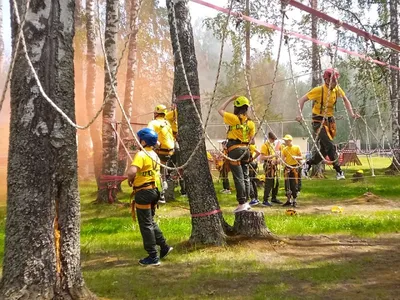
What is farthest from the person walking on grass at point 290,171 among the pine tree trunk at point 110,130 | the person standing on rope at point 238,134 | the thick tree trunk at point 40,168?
the thick tree trunk at point 40,168

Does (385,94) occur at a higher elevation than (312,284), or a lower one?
higher

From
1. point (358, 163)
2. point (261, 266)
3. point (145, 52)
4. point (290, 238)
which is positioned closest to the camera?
point (261, 266)

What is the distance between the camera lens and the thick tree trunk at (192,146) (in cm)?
626

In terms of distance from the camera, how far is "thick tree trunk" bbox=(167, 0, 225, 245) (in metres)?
6.26

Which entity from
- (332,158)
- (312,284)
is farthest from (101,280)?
(332,158)

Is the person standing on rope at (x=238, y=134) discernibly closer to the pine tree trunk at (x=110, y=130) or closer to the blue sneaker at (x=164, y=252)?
the blue sneaker at (x=164, y=252)

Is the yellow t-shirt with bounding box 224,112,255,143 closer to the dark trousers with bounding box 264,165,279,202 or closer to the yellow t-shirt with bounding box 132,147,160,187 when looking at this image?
the yellow t-shirt with bounding box 132,147,160,187

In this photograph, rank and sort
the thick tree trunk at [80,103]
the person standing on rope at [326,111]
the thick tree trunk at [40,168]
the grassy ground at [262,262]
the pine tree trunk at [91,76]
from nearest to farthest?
1. the thick tree trunk at [40,168]
2. the grassy ground at [262,262]
3. the person standing on rope at [326,111]
4. the pine tree trunk at [91,76]
5. the thick tree trunk at [80,103]

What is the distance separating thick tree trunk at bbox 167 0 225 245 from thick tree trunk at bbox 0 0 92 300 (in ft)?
8.41

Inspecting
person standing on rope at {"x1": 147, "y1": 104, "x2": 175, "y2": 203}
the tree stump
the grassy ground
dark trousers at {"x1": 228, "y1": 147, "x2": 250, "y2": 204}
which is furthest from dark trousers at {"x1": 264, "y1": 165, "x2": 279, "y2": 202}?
the tree stump

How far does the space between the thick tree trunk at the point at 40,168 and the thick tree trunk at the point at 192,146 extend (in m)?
2.56

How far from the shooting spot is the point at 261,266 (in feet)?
17.9

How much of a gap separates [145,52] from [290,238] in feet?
69.9

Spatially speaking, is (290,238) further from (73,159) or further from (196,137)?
(73,159)
